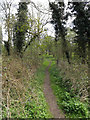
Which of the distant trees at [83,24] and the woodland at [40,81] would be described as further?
the distant trees at [83,24]

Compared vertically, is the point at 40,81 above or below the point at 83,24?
below

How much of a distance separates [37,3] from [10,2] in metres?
3.70

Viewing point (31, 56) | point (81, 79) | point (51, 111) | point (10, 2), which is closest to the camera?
point (51, 111)

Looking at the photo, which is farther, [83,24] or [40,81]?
[40,81]

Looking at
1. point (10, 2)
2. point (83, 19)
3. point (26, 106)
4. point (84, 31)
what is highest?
point (10, 2)

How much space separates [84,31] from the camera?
8.00 metres

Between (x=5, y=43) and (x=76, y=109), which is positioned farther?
(x=5, y=43)

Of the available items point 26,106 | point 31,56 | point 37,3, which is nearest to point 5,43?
point 31,56

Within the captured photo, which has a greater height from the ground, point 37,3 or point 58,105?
point 37,3

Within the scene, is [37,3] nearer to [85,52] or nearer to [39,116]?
[85,52]

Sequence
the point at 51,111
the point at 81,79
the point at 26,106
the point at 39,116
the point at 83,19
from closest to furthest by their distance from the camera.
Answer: the point at 39,116
the point at 26,106
the point at 51,111
the point at 81,79
the point at 83,19

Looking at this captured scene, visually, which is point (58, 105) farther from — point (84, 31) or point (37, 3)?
point (37, 3)

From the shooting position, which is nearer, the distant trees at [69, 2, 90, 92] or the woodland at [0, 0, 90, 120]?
the woodland at [0, 0, 90, 120]

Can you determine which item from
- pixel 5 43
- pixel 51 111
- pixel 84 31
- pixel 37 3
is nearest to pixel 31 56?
pixel 5 43
